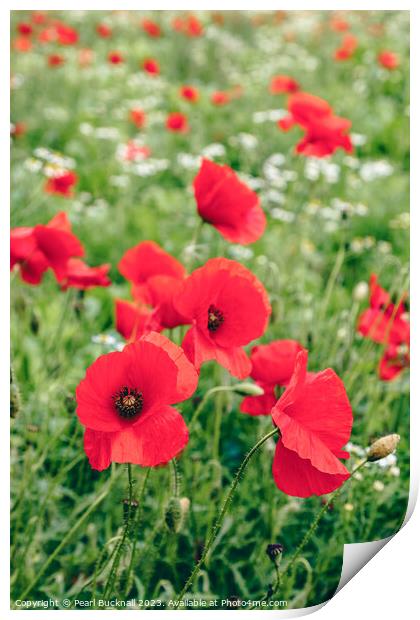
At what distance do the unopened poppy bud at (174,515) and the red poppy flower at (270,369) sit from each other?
0.46 feet

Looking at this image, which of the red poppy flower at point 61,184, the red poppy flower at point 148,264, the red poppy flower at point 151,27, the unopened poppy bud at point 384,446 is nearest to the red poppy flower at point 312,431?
the unopened poppy bud at point 384,446

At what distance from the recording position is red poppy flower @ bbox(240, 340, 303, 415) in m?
0.83

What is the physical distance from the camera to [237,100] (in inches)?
94.5

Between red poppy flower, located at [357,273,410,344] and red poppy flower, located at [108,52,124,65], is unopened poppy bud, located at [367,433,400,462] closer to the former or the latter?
red poppy flower, located at [357,273,410,344]

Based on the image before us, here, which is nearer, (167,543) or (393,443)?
(393,443)

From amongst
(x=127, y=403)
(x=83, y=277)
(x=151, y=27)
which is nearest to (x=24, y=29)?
(x=151, y=27)

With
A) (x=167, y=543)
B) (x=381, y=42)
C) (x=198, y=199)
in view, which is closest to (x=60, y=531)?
(x=167, y=543)

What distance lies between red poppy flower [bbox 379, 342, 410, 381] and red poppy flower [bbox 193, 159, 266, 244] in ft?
1.04

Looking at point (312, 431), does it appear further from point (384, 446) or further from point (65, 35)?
point (65, 35)

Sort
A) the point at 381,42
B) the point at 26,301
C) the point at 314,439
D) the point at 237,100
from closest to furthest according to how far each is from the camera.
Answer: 1. the point at 314,439
2. the point at 26,301
3. the point at 381,42
4. the point at 237,100

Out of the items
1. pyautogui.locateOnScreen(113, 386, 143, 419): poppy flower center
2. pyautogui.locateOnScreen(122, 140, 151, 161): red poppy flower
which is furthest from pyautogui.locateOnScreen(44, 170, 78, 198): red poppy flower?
pyautogui.locateOnScreen(113, 386, 143, 419): poppy flower center

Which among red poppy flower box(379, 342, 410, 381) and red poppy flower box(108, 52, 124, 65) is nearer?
red poppy flower box(379, 342, 410, 381)
